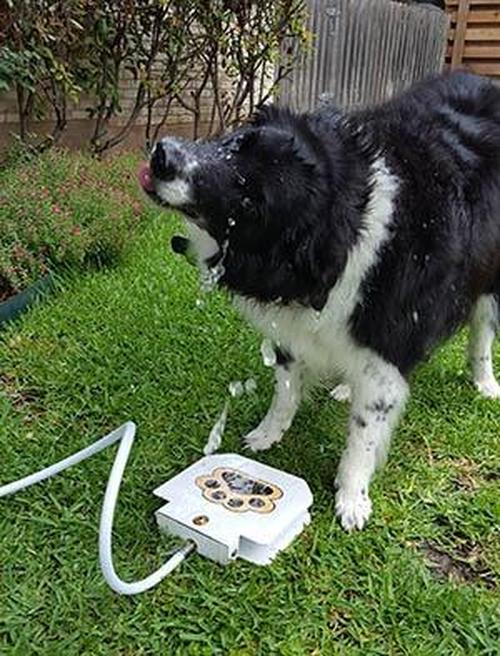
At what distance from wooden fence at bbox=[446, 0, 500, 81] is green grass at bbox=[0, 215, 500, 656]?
261 inches

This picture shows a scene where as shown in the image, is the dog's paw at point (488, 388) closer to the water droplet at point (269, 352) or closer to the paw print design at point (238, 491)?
the water droplet at point (269, 352)

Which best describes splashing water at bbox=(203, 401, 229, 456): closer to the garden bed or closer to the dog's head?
the dog's head

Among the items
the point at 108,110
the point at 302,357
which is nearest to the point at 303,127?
the point at 302,357

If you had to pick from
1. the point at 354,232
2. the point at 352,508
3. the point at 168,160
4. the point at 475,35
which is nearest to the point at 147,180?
the point at 168,160

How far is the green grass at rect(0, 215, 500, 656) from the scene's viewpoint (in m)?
1.77

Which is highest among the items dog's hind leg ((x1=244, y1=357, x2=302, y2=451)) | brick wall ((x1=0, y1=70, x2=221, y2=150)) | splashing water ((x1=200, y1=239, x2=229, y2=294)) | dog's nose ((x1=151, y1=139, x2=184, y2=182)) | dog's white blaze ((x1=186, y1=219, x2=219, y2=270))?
dog's nose ((x1=151, y1=139, x2=184, y2=182))

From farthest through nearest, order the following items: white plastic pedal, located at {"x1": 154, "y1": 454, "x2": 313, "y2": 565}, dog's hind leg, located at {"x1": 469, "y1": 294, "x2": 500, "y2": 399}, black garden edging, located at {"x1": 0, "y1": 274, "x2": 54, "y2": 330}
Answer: black garden edging, located at {"x1": 0, "y1": 274, "x2": 54, "y2": 330} < dog's hind leg, located at {"x1": 469, "y1": 294, "x2": 500, "y2": 399} < white plastic pedal, located at {"x1": 154, "y1": 454, "x2": 313, "y2": 565}

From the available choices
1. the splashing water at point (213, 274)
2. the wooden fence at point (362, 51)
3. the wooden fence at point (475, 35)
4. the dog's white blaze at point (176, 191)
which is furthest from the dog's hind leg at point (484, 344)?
the wooden fence at point (475, 35)

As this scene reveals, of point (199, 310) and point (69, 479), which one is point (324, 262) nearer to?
point (69, 479)

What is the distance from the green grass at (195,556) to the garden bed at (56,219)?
0.18m

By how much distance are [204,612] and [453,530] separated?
84 centimetres

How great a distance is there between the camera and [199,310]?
3.39 m

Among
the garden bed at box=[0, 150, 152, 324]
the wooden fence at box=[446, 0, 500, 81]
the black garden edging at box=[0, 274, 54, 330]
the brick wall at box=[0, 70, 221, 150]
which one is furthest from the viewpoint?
the wooden fence at box=[446, 0, 500, 81]

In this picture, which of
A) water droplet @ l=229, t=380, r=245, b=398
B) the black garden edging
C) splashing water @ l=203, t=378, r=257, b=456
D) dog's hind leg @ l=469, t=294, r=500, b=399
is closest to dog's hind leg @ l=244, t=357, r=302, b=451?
splashing water @ l=203, t=378, r=257, b=456
